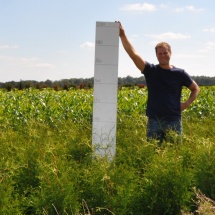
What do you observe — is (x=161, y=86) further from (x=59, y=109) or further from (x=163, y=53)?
(x=59, y=109)

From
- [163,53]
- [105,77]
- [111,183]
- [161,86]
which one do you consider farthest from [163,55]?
[111,183]

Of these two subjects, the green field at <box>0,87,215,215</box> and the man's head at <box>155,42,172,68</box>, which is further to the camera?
the man's head at <box>155,42,172,68</box>

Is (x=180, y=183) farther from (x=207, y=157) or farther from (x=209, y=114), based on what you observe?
(x=209, y=114)

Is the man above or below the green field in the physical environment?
above

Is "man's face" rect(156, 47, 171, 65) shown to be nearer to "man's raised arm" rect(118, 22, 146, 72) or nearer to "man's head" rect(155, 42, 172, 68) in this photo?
"man's head" rect(155, 42, 172, 68)

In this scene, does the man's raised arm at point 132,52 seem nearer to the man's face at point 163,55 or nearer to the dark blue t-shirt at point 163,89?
the dark blue t-shirt at point 163,89

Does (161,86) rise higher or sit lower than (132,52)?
lower

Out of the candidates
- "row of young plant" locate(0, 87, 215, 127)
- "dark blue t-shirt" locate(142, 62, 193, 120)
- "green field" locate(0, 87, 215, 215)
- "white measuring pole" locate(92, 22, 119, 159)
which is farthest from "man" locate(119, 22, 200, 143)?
"row of young plant" locate(0, 87, 215, 127)

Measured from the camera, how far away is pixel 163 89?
6453 millimetres

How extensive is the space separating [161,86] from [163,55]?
1.46ft

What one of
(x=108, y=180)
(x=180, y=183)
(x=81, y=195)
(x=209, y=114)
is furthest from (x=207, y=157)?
(x=209, y=114)

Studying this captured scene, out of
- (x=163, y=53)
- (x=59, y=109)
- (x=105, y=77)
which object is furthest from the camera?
(x=59, y=109)

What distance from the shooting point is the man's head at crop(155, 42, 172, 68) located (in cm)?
641

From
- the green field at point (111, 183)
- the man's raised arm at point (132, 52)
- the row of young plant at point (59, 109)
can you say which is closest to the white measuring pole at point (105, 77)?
the man's raised arm at point (132, 52)
